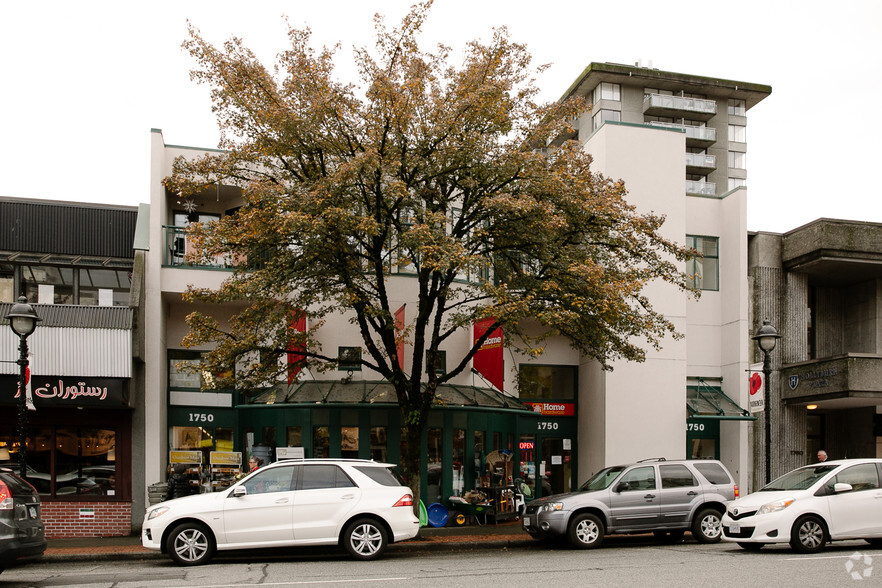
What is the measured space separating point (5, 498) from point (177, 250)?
32.9 ft

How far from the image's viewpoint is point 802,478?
47.6ft

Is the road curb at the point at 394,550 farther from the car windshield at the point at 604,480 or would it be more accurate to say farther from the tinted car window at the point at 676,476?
the tinted car window at the point at 676,476

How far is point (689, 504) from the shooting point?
16125 mm

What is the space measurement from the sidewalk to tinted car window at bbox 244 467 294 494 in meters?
2.51

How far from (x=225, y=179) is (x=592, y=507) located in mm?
10354

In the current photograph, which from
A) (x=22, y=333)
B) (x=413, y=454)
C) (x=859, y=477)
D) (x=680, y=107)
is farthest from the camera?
(x=680, y=107)

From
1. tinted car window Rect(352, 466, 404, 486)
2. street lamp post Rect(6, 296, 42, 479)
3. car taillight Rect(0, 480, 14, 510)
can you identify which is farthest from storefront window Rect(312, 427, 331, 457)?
car taillight Rect(0, 480, 14, 510)

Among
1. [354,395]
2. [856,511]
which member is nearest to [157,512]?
[354,395]

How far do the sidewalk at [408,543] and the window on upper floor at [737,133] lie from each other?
176 ft

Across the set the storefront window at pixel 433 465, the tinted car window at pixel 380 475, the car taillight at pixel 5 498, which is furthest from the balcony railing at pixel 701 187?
the car taillight at pixel 5 498

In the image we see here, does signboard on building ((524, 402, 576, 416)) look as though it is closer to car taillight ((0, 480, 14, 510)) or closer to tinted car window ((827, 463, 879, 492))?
tinted car window ((827, 463, 879, 492))

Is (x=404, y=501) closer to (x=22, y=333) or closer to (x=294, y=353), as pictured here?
(x=294, y=353)

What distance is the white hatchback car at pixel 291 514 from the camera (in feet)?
43.9

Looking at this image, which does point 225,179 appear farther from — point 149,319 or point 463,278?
point 463,278
